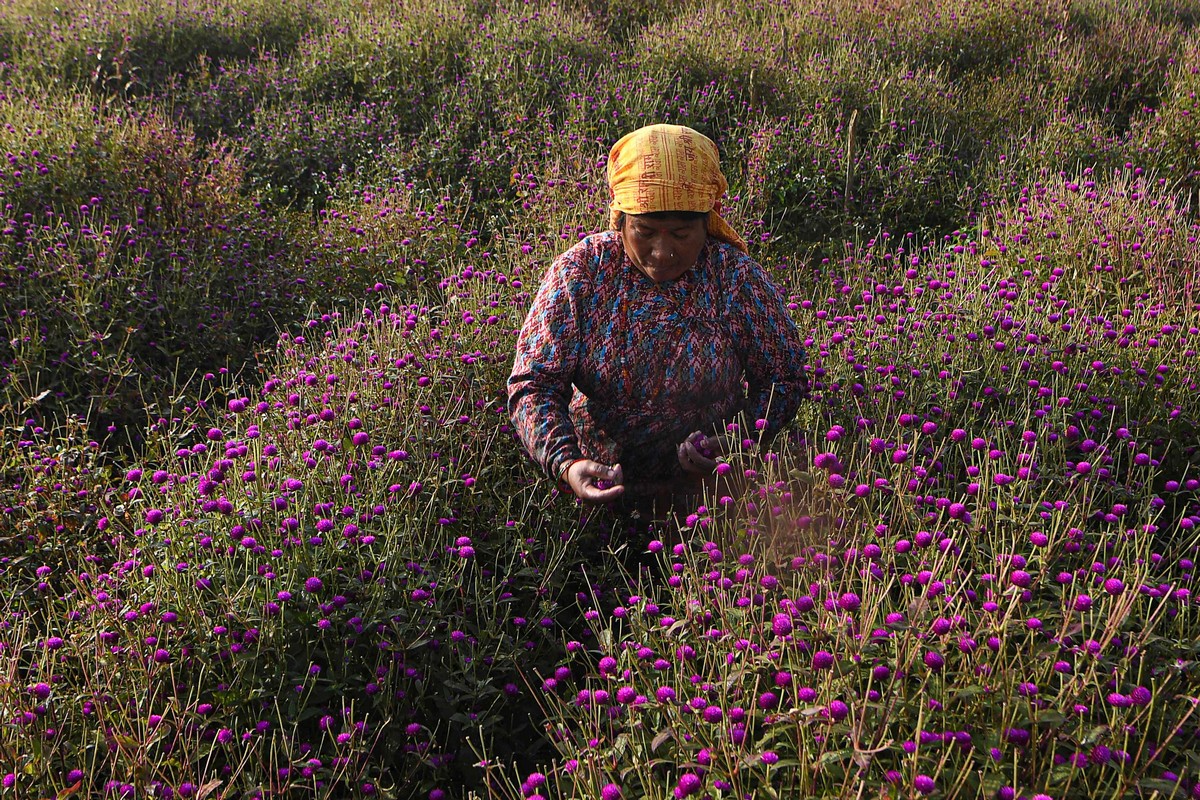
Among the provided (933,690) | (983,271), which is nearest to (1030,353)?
(983,271)

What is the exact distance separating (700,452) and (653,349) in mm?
318

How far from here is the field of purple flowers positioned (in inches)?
69.0

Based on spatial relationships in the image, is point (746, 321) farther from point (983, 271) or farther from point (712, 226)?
point (983, 271)

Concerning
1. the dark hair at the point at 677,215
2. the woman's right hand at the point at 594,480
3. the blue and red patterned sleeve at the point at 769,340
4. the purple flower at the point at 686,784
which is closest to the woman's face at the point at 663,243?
the dark hair at the point at 677,215

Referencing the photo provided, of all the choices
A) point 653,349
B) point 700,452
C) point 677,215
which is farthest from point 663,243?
point 700,452

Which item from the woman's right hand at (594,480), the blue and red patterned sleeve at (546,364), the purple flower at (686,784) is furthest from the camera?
the blue and red patterned sleeve at (546,364)

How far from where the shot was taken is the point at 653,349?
2.70 metres

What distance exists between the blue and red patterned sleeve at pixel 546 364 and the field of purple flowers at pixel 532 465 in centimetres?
27

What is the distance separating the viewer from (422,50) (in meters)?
6.88

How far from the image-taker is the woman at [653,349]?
2.58 m

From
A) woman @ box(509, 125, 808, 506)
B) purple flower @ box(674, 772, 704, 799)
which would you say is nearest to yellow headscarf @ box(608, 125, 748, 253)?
woman @ box(509, 125, 808, 506)

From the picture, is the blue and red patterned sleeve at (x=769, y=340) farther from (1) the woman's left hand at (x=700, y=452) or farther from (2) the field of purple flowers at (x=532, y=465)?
(1) the woman's left hand at (x=700, y=452)

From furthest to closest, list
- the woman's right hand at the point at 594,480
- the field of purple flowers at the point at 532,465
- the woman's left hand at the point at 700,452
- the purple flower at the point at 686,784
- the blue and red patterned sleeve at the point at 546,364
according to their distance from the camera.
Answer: the blue and red patterned sleeve at the point at 546,364 < the woman's left hand at the point at 700,452 < the woman's right hand at the point at 594,480 < the field of purple flowers at the point at 532,465 < the purple flower at the point at 686,784

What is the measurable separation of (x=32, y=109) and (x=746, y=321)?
4590 mm
